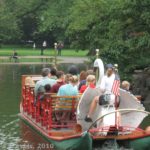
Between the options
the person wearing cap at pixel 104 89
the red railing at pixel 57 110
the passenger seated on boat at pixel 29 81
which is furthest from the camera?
the passenger seated on boat at pixel 29 81

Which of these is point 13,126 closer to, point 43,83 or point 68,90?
point 43,83

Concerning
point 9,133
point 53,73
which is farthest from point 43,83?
point 9,133

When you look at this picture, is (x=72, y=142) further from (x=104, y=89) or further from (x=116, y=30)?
(x=116, y=30)

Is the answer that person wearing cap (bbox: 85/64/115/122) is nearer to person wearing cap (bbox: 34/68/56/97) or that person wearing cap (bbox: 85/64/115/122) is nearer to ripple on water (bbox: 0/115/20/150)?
ripple on water (bbox: 0/115/20/150)

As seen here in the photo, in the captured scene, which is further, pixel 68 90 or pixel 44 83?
pixel 44 83

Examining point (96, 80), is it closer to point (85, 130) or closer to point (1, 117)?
point (85, 130)

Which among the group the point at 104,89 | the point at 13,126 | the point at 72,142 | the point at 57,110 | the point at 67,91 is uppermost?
the point at 104,89

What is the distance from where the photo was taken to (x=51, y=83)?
714 inches

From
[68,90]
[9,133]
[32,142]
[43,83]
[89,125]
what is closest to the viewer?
[89,125]

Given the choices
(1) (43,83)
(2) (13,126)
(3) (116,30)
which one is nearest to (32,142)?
(1) (43,83)

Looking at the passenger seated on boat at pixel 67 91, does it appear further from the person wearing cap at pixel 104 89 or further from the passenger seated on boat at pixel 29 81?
the passenger seated on boat at pixel 29 81

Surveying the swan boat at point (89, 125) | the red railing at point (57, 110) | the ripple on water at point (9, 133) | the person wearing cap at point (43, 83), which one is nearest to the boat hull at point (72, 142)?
the swan boat at point (89, 125)

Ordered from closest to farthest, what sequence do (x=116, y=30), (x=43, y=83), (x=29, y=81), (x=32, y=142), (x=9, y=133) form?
(x=32, y=142), (x=43, y=83), (x=9, y=133), (x=29, y=81), (x=116, y=30)

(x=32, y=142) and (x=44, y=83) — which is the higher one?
(x=44, y=83)
